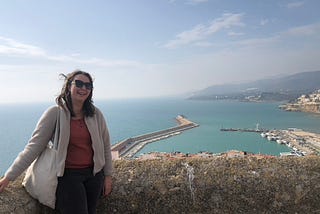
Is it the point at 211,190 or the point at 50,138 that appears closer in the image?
the point at 50,138

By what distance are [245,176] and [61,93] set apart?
8.77 ft

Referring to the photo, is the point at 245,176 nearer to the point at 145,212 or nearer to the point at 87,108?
the point at 145,212

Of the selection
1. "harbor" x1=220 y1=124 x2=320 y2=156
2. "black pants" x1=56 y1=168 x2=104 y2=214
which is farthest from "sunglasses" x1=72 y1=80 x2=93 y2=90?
"harbor" x1=220 y1=124 x2=320 y2=156

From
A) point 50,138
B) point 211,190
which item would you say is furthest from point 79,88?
point 211,190

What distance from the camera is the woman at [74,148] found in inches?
102

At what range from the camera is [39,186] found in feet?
9.17

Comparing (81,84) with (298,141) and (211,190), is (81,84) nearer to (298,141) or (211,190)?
(211,190)

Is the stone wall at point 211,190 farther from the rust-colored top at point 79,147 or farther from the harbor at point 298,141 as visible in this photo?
the harbor at point 298,141

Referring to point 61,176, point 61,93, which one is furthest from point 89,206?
point 61,93

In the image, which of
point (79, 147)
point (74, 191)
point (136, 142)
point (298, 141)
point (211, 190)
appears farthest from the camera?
point (136, 142)

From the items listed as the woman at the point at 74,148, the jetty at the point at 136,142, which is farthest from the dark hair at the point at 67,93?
the jetty at the point at 136,142

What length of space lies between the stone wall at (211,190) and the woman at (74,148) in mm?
993

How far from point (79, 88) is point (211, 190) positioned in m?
2.20

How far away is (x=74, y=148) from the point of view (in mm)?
2678
